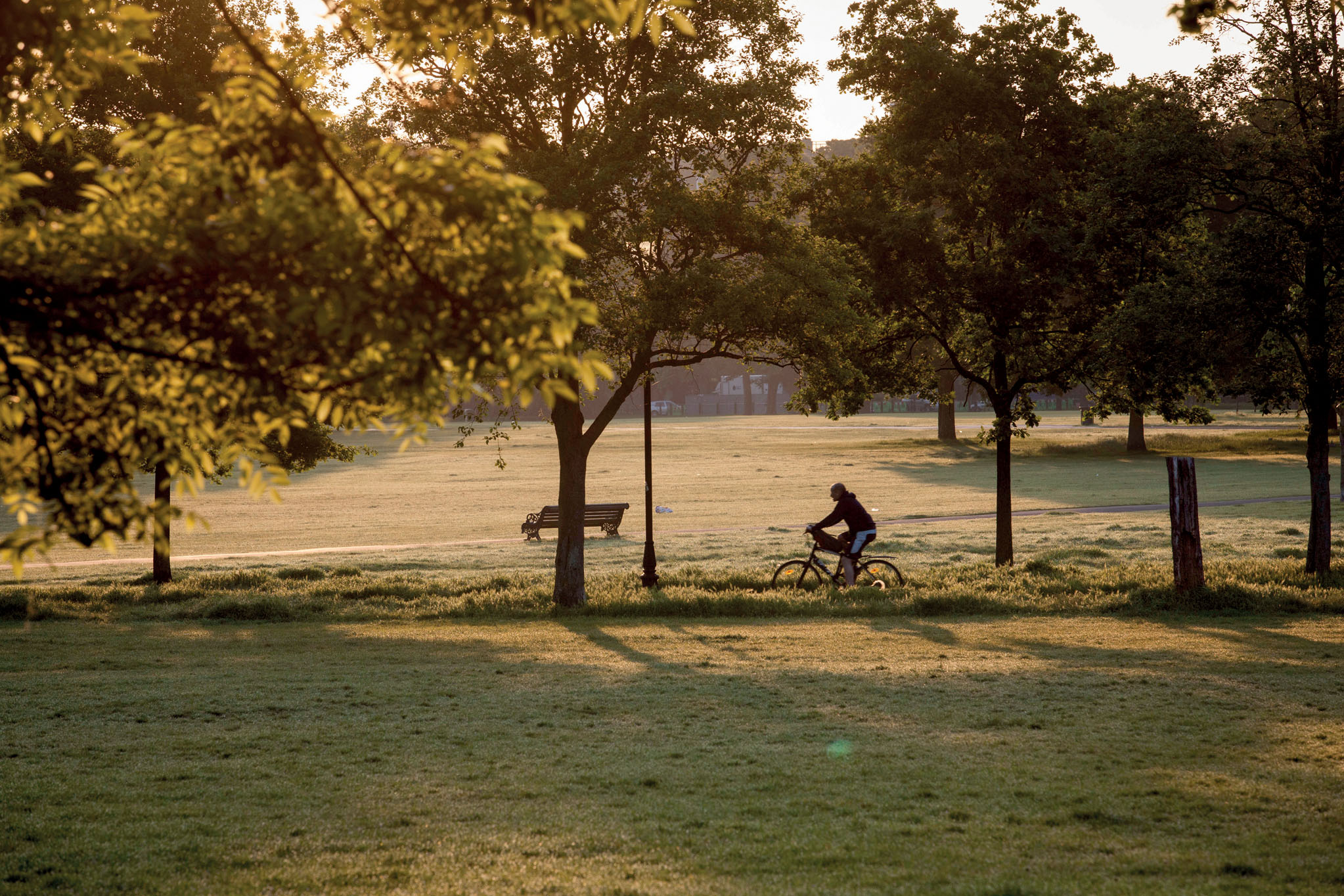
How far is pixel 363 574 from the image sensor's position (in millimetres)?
25234

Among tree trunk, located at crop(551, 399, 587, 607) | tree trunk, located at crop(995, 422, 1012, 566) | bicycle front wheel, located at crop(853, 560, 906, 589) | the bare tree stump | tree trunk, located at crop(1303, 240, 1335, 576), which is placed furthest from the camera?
tree trunk, located at crop(995, 422, 1012, 566)

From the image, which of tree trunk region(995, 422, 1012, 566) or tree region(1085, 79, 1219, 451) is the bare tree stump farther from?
tree trunk region(995, 422, 1012, 566)

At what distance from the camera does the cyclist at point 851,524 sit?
19781 millimetres

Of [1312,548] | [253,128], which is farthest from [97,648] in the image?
[1312,548]

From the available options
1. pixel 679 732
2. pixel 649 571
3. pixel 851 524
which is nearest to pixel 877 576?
pixel 851 524

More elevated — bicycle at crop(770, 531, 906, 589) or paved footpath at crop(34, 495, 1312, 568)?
bicycle at crop(770, 531, 906, 589)

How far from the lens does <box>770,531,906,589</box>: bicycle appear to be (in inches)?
807

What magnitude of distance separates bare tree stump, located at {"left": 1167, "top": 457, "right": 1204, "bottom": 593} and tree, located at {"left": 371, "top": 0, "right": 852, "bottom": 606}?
19.3 ft

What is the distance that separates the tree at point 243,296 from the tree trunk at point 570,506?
14.8 metres

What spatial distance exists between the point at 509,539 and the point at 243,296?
31.0m

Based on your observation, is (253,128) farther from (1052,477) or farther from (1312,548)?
(1052,477)

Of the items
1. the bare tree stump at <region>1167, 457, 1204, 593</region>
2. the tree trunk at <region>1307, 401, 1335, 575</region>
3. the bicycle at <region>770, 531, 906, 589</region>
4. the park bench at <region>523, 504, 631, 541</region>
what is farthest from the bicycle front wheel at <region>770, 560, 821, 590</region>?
the park bench at <region>523, 504, 631, 541</region>

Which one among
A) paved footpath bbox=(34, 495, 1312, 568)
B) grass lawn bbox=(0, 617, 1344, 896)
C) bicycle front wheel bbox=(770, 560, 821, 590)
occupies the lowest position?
paved footpath bbox=(34, 495, 1312, 568)

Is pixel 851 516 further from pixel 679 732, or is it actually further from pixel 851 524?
pixel 679 732
